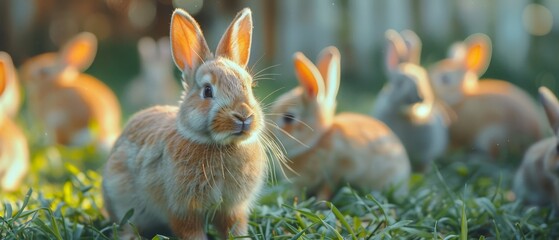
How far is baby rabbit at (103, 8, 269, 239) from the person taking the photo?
2668 mm

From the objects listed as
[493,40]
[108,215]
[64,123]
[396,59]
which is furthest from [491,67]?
[108,215]

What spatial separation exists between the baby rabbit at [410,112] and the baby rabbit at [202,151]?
2.14 metres

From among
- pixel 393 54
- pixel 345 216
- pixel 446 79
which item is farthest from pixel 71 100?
pixel 345 216

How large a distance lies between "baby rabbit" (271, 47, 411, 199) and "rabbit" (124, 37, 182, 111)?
3.02 metres

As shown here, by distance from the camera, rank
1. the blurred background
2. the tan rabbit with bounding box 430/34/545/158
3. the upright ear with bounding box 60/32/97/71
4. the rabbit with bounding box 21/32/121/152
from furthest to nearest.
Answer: the blurred background < the upright ear with bounding box 60/32/97/71 < the rabbit with bounding box 21/32/121/152 < the tan rabbit with bounding box 430/34/545/158

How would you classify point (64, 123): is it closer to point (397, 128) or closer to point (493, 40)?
point (397, 128)

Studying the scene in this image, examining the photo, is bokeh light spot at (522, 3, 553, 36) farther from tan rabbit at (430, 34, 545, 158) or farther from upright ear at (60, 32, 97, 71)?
upright ear at (60, 32, 97, 71)

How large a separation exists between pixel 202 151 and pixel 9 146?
88.5 inches

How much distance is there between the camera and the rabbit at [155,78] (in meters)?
7.05

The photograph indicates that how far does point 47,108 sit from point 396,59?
2626mm

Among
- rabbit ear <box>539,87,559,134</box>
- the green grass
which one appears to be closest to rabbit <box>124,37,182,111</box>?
the green grass

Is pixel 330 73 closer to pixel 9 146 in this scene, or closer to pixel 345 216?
pixel 345 216

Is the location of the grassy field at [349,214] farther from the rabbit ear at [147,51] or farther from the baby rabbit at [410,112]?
the rabbit ear at [147,51]

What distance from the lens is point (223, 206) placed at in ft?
9.37
